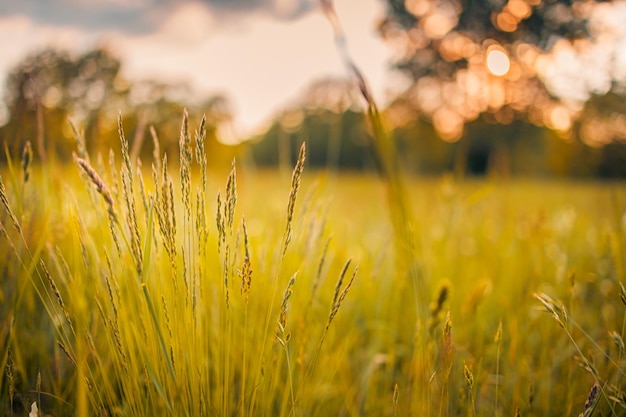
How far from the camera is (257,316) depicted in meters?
1.32

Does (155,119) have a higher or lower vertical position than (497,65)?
lower

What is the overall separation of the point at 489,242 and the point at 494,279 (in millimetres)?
598

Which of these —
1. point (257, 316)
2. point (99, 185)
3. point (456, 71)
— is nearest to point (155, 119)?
point (257, 316)

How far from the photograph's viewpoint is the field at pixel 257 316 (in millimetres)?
708

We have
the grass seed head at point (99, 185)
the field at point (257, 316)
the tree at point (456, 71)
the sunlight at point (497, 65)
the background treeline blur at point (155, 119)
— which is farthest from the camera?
the tree at point (456, 71)

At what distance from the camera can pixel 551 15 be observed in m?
12.0

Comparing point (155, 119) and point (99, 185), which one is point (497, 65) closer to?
point (155, 119)

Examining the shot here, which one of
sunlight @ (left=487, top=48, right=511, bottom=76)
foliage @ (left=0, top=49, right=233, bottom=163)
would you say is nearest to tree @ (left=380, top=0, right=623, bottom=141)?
sunlight @ (left=487, top=48, right=511, bottom=76)

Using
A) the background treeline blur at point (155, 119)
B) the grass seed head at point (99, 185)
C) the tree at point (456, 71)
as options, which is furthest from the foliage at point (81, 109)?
the tree at point (456, 71)

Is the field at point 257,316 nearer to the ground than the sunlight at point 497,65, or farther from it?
nearer to the ground

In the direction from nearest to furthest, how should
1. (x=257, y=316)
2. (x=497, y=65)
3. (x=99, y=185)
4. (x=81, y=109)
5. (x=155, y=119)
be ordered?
1. (x=99, y=185)
2. (x=257, y=316)
3. (x=155, y=119)
4. (x=81, y=109)
5. (x=497, y=65)

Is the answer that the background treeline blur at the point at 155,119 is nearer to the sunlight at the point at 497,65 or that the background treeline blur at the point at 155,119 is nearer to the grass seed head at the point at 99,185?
the grass seed head at the point at 99,185

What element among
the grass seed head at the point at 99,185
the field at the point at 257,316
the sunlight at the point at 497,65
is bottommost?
the field at the point at 257,316

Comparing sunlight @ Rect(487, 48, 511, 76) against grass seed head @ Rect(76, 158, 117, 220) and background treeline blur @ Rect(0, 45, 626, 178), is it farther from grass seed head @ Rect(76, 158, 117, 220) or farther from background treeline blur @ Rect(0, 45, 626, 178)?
grass seed head @ Rect(76, 158, 117, 220)
